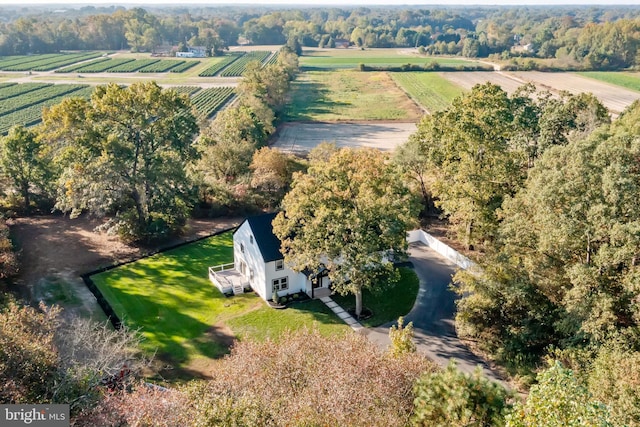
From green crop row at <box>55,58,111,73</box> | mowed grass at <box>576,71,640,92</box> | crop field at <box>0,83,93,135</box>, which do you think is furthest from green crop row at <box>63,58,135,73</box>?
mowed grass at <box>576,71,640,92</box>

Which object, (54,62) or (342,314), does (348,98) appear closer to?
(342,314)

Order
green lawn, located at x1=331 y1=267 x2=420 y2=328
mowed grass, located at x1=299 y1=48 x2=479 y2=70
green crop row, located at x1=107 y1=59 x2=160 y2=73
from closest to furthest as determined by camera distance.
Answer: green lawn, located at x1=331 y1=267 x2=420 y2=328 < green crop row, located at x1=107 y1=59 x2=160 y2=73 < mowed grass, located at x1=299 y1=48 x2=479 y2=70

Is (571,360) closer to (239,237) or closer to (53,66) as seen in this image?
(239,237)

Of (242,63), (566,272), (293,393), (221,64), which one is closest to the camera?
(293,393)

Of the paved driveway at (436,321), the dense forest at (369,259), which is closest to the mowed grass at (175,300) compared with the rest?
the dense forest at (369,259)

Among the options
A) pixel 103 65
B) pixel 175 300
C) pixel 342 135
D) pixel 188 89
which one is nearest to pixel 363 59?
pixel 188 89

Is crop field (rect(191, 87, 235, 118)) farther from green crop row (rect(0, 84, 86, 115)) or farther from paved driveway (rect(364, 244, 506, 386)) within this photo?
paved driveway (rect(364, 244, 506, 386))

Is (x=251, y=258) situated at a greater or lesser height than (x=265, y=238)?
lesser

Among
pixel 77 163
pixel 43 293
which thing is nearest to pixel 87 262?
pixel 43 293
